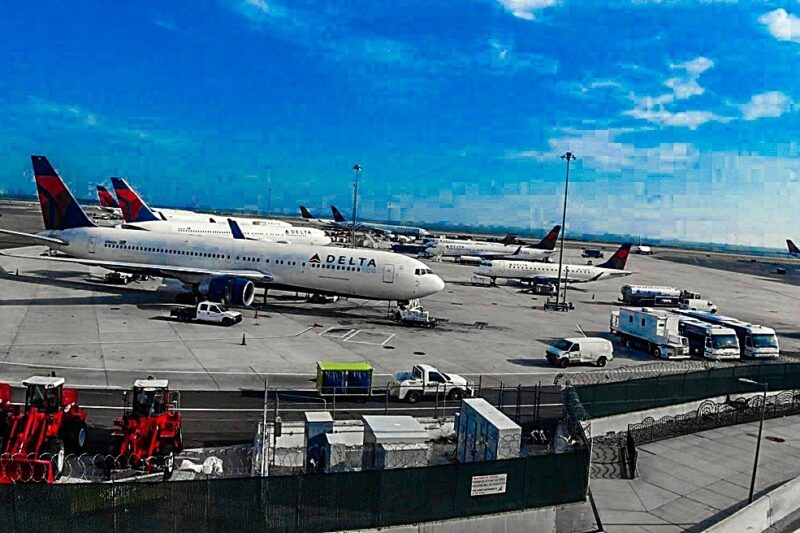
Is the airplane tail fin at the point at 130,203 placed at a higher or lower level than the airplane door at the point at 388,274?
higher

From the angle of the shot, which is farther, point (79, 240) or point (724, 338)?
point (79, 240)

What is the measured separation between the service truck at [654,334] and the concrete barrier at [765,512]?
23.8 m

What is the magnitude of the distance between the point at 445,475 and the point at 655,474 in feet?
37.2

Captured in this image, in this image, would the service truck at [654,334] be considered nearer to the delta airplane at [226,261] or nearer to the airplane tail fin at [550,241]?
the delta airplane at [226,261]

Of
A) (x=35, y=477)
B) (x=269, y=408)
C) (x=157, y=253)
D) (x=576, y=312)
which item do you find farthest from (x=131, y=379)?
(x=576, y=312)

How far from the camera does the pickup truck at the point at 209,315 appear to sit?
4575 centimetres

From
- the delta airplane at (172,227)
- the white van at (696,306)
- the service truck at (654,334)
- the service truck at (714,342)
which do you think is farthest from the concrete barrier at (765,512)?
the delta airplane at (172,227)

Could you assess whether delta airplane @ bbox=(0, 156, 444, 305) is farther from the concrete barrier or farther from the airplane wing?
the concrete barrier

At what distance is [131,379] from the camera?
3089cm

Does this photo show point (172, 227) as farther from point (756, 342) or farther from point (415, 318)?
point (756, 342)

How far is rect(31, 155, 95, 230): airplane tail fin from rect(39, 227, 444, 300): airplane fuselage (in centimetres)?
170

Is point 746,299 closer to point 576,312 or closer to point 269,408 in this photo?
point 576,312

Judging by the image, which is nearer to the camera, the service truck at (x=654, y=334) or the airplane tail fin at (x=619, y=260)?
the service truck at (x=654, y=334)

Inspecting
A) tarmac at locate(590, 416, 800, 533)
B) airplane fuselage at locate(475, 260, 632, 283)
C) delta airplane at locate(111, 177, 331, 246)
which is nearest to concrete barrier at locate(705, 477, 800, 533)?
tarmac at locate(590, 416, 800, 533)
